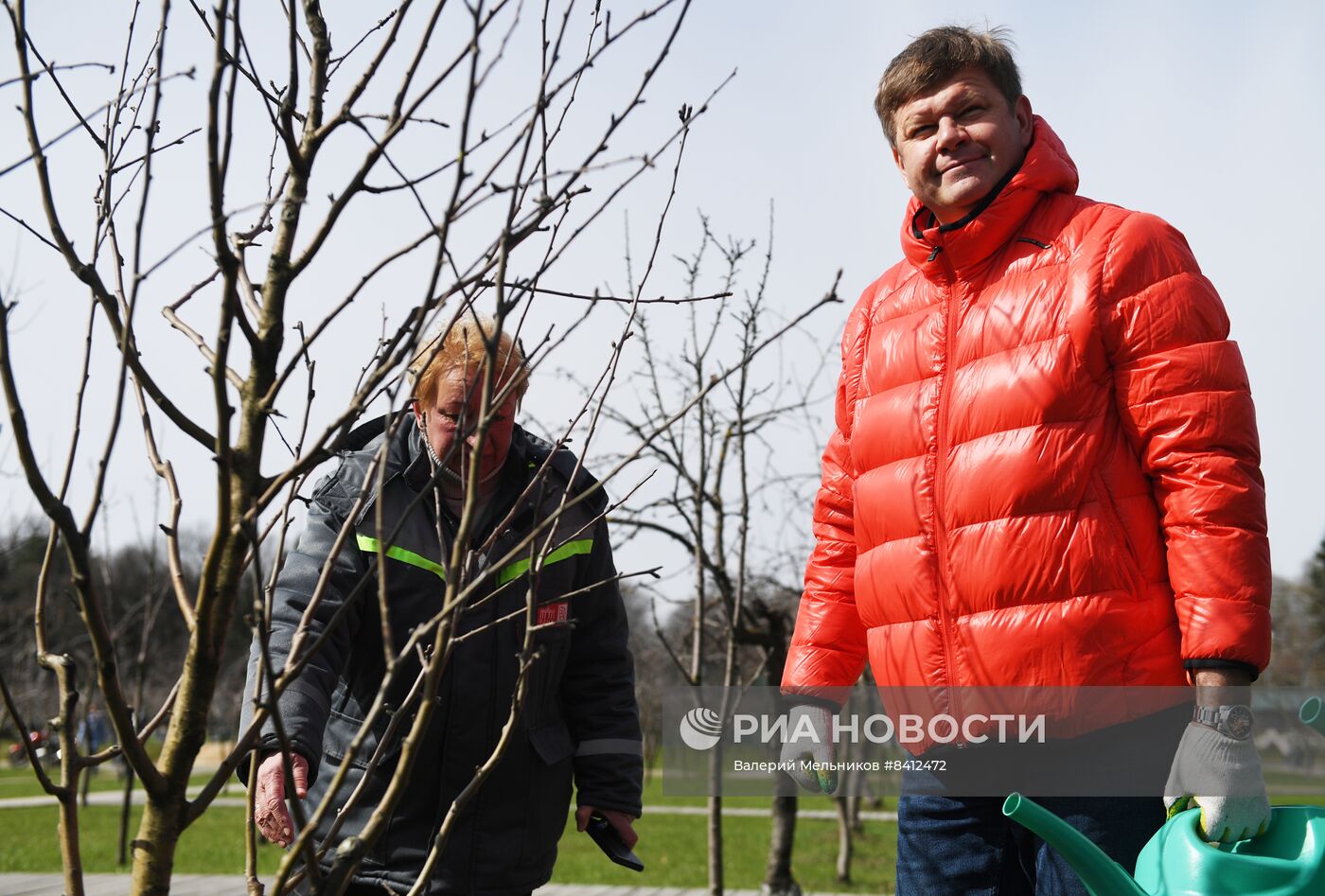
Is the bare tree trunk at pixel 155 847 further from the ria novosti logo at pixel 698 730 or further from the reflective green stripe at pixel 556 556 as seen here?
the ria novosti logo at pixel 698 730

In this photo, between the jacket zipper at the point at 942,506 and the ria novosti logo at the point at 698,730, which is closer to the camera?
the jacket zipper at the point at 942,506

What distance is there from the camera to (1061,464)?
1937 millimetres

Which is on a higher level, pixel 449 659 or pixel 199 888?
pixel 449 659

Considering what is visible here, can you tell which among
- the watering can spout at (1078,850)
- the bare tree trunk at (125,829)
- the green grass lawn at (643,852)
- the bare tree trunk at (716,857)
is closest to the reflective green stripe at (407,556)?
the watering can spout at (1078,850)

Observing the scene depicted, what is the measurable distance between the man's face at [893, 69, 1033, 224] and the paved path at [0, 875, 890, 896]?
5371 mm

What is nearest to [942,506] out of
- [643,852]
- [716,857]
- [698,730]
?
[698,730]

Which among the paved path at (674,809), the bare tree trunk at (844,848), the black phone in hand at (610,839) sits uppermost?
the black phone in hand at (610,839)

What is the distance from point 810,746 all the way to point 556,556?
69 cm

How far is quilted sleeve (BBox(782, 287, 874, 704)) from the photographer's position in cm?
241

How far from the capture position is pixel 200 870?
9406 mm

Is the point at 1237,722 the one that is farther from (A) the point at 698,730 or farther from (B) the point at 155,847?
(A) the point at 698,730

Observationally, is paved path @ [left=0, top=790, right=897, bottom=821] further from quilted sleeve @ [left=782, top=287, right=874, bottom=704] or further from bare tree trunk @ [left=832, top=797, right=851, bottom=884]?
quilted sleeve @ [left=782, top=287, right=874, bottom=704]

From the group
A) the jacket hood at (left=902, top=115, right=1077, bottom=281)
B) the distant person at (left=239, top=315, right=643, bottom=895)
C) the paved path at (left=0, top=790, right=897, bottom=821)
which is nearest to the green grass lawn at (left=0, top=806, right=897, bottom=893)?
the paved path at (left=0, top=790, right=897, bottom=821)

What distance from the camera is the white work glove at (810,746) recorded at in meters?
2.29
